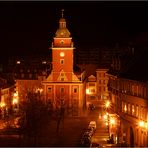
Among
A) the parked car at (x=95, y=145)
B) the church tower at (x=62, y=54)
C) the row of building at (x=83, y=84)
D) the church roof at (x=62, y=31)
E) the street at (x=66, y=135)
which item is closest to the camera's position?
the row of building at (x=83, y=84)

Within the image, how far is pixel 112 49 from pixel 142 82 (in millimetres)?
79260

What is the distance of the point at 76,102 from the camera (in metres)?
78.8

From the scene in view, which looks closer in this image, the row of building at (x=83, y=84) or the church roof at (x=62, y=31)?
the row of building at (x=83, y=84)

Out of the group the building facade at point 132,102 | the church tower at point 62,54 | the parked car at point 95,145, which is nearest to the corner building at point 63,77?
the church tower at point 62,54

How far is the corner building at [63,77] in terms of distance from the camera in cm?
7675

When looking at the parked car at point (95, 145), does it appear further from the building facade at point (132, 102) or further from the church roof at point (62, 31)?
the church roof at point (62, 31)

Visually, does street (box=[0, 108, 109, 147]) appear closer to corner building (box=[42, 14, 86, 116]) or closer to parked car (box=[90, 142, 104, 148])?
parked car (box=[90, 142, 104, 148])

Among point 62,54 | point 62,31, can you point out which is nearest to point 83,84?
point 62,54

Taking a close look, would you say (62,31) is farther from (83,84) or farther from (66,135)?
(66,135)

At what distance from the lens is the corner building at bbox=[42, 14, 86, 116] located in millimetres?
76750

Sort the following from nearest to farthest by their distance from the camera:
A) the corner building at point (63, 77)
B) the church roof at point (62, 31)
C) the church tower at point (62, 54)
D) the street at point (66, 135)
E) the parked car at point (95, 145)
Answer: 1. the parked car at point (95, 145)
2. the street at point (66, 135)
3. the church roof at point (62, 31)
4. the church tower at point (62, 54)
5. the corner building at point (63, 77)

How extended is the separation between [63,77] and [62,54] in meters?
3.78

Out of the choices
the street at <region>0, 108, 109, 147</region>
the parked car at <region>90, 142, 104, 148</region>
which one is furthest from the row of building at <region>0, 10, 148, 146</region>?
the street at <region>0, 108, 109, 147</region>

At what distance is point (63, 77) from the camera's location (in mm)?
78188
